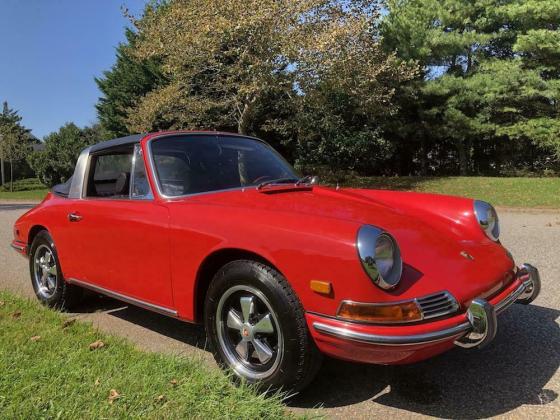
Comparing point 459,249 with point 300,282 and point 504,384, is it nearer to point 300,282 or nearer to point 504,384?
point 504,384

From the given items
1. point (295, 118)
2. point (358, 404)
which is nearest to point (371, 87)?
point (295, 118)

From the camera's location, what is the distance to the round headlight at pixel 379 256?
2.41 m

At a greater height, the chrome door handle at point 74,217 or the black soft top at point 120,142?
the black soft top at point 120,142

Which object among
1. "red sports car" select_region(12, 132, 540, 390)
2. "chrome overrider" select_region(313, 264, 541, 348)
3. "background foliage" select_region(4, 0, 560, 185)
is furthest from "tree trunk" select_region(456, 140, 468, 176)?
"chrome overrider" select_region(313, 264, 541, 348)

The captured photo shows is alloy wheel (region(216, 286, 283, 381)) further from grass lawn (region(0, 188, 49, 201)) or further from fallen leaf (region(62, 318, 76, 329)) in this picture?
grass lawn (region(0, 188, 49, 201))

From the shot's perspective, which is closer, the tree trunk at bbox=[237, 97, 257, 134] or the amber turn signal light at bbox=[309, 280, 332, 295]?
the amber turn signal light at bbox=[309, 280, 332, 295]

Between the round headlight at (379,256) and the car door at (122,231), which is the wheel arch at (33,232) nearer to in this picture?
the car door at (122,231)

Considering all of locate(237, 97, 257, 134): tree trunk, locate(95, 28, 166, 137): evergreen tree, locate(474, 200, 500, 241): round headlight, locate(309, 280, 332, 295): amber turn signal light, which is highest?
locate(95, 28, 166, 137): evergreen tree

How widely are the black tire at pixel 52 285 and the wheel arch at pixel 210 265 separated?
1832 mm

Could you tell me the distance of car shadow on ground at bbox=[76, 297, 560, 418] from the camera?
2727mm

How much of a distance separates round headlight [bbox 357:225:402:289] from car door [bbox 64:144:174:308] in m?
1.33

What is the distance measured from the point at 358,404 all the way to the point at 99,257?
7.08 ft

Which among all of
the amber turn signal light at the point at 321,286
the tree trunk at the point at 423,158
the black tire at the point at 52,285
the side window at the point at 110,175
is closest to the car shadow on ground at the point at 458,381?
the amber turn signal light at the point at 321,286

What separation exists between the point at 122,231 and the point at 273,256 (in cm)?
139
